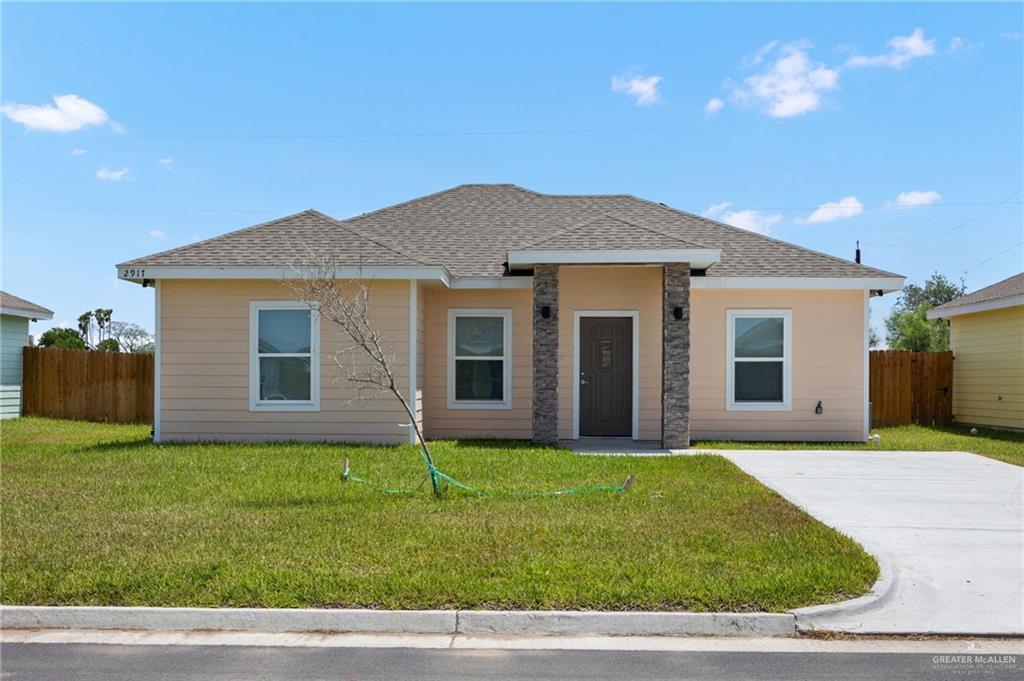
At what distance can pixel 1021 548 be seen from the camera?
24.3 feet

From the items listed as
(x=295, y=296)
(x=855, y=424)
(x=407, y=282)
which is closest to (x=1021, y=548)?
(x=855, y=424)

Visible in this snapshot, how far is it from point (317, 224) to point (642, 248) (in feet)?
20.1

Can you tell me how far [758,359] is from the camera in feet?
50.4

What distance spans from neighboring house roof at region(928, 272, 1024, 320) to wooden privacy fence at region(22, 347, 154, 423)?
20101 mm

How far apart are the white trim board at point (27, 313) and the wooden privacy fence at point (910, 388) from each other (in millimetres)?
21262

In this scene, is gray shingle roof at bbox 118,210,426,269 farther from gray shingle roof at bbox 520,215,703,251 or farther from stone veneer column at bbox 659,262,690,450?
stone veneer column at bbox 659,262,690,450

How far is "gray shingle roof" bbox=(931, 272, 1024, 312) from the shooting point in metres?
18.0

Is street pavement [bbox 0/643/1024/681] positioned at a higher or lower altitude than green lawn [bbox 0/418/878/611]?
lower

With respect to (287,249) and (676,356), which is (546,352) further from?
(287,249)

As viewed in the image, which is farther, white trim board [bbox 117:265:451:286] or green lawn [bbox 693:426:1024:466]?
green lawn [bbox 693:426:1024:466]

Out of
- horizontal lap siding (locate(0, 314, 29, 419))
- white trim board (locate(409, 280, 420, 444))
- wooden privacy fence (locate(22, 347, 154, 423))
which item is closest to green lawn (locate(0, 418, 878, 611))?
white trim board (locate(409, 280, 420, 444))

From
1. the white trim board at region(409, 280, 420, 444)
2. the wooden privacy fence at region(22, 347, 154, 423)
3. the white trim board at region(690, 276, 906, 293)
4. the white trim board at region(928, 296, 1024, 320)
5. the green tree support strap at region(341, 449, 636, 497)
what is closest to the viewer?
the green tree support strap at region(341, 449, 636, 497)

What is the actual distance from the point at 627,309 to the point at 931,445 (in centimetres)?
627

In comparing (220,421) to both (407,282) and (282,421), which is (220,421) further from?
(407,282)
